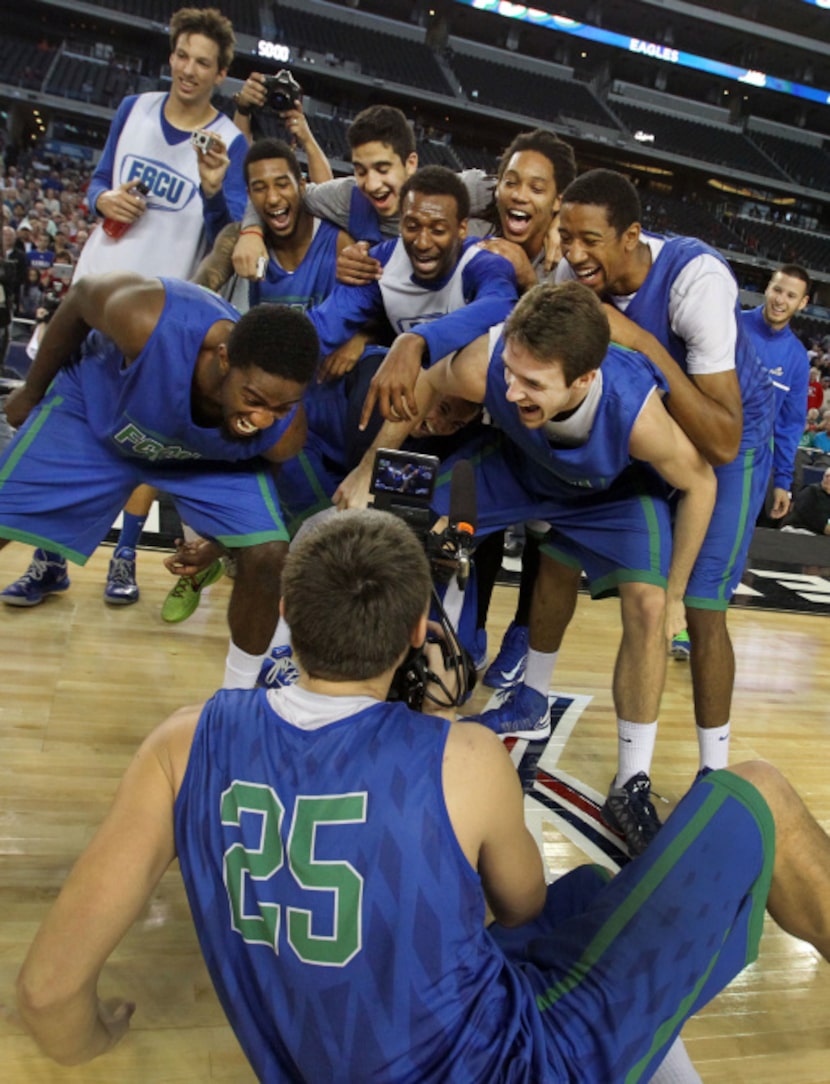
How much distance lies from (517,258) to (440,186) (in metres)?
0.31

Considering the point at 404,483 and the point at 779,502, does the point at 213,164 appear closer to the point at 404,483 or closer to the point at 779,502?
the point at 404,483

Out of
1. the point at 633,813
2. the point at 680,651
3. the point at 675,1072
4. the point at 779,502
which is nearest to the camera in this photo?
the point at 675,1072

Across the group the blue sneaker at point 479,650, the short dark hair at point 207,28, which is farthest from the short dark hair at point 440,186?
the blue sneaker at point 479,650

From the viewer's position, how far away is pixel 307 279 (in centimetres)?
328

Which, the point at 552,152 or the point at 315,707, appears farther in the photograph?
the point at 552,152

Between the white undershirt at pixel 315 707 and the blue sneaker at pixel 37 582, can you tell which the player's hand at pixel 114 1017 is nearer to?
the white undershirt at pixel 315 707

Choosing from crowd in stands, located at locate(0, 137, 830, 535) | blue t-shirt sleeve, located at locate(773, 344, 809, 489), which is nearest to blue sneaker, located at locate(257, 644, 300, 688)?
crowd in stands, located at locate(0, 137, 830, 535)

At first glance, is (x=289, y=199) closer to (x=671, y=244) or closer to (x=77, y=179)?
(x=671, y=244)

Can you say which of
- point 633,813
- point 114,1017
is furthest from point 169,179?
point 114,1017

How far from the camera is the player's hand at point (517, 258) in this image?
2.82m

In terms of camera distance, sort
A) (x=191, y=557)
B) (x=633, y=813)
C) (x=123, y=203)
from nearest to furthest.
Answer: (x=633, y=813) < (x=191, y=557) < (x=123, y=203)

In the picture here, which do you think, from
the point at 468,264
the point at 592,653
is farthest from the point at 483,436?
the point at 592,653

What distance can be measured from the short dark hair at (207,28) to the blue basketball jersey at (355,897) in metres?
2.96

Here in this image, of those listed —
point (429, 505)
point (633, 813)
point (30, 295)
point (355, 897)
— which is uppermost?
point (429, 505)
